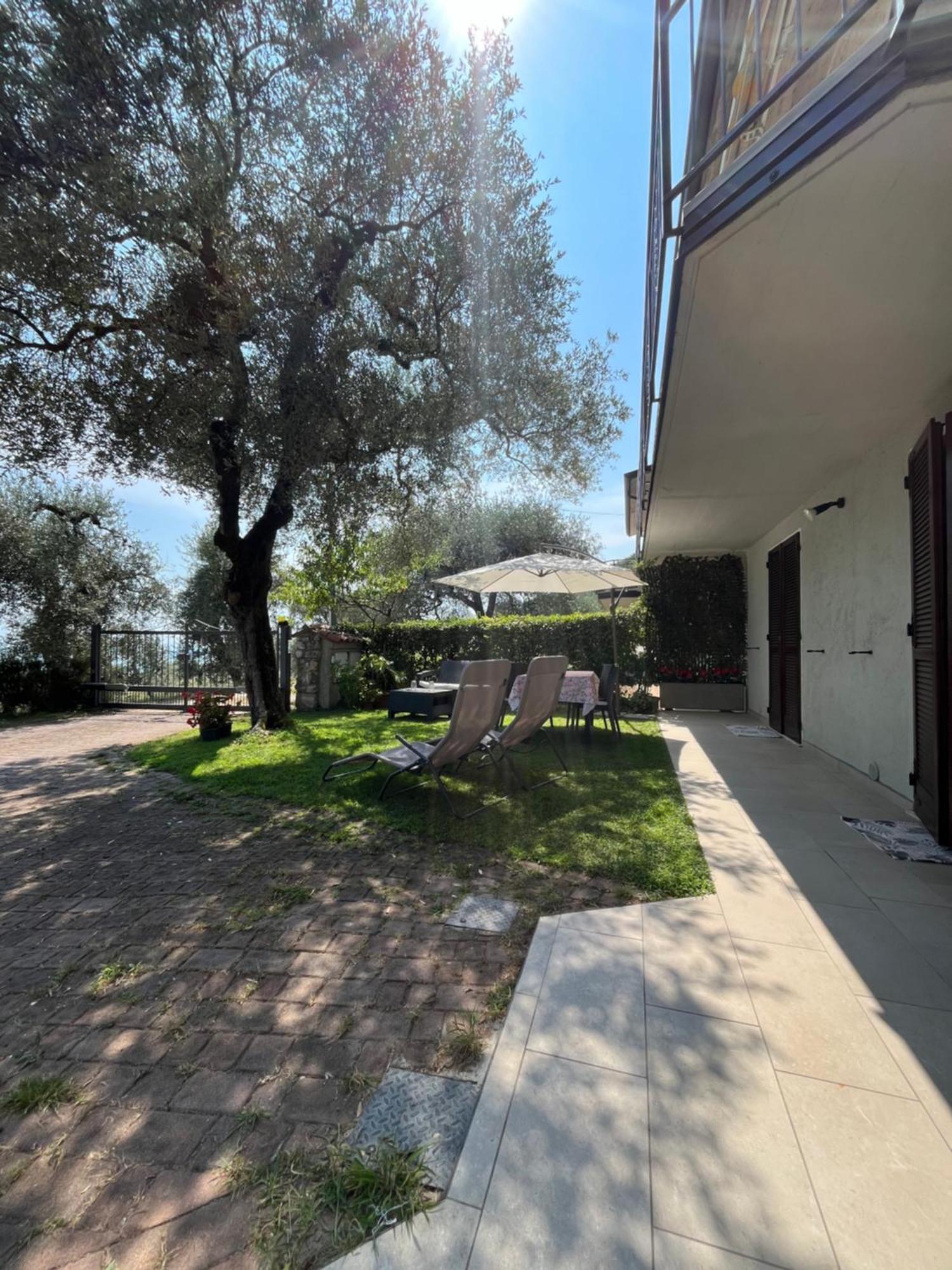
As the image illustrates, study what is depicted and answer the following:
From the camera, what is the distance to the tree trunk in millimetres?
7766

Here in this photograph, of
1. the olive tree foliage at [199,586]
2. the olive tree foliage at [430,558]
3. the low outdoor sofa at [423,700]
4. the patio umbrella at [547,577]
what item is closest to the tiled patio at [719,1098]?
the low outdoor sofa at [423,700]

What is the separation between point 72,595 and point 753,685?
1493 centimetres

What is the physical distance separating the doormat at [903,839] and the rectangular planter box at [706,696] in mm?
6332

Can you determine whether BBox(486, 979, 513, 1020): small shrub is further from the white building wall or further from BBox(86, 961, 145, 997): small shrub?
the white building wall

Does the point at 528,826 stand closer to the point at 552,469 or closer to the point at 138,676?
the point at 552,469

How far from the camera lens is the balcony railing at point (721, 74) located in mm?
2062

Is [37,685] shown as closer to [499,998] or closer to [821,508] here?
[499,998]

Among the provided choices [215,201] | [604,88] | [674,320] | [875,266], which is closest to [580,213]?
[604,88]

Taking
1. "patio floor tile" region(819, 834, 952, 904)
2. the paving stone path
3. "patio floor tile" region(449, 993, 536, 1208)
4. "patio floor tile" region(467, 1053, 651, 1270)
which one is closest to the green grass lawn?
the paving stone path

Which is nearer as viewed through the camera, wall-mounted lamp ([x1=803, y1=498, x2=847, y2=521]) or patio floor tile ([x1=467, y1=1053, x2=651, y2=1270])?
patio floor tile ([x1=467, y1=1053, x2=651, y2=1270])

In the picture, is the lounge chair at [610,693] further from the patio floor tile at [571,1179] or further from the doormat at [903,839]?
the patio floor tile at [571,1179]

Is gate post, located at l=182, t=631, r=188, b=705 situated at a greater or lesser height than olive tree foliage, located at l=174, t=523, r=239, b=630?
lesser

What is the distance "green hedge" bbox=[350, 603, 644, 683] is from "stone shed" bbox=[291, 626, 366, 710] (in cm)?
152

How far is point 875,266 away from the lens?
2490 mm
